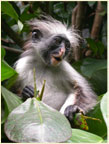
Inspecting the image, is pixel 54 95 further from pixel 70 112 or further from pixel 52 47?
pixel 70 112

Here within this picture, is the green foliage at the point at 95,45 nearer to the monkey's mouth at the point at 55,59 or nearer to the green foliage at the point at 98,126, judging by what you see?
the monkey's mouth at the point at 55,59

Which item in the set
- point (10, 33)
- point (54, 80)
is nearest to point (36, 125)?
point (54, 80)

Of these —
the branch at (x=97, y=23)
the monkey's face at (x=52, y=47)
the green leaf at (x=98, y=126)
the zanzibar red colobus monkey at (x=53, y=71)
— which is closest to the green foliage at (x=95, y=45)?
the branch at (x=97, y=23)

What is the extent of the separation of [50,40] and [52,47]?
13 centimetres

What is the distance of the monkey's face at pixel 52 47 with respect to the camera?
8.49 feet

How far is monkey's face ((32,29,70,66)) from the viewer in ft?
8.49

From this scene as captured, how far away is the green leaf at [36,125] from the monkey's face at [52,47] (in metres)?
1.31

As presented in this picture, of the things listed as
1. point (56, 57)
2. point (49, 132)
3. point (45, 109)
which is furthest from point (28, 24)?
point (49, 132)

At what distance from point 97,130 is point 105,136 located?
2.5 inches

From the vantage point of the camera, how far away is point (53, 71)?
281 centimetres

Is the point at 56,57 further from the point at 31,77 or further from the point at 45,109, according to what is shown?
the point at 45,109

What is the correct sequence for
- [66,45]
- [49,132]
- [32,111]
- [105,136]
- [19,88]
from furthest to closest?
[66,45] < [19,88] < [105,136] < [32,111] < [49,132]

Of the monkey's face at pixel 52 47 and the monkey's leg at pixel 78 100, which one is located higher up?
the monkey's face at pixel 52 47

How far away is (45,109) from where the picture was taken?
48.8 inches
